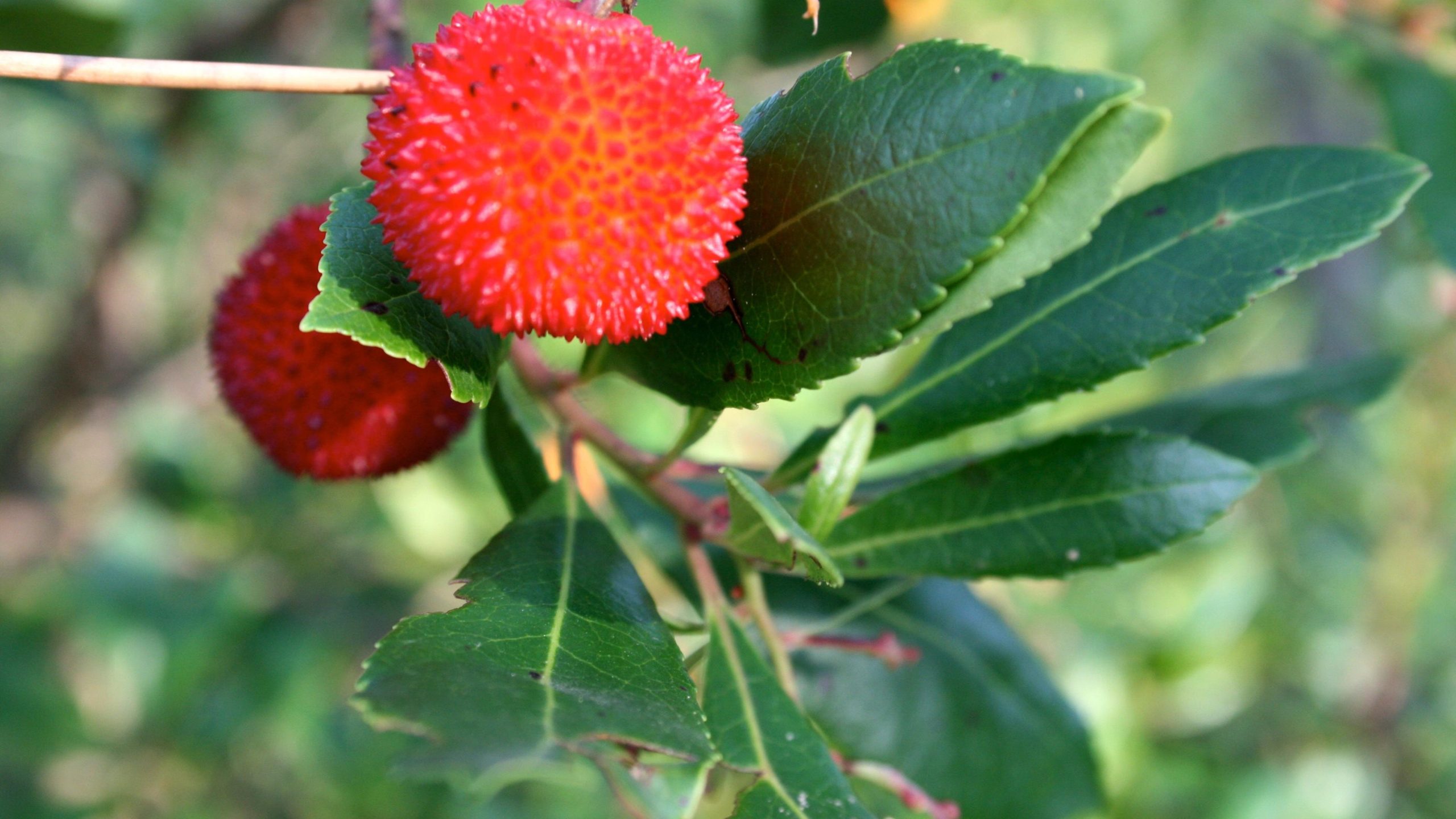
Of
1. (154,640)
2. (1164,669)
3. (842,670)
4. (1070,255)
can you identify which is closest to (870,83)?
(1070,255)

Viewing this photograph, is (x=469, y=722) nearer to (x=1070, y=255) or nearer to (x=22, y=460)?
(x=1070, y=255)

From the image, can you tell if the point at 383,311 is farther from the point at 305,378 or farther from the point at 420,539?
the point at 420,539

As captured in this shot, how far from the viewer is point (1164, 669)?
5.89 feet

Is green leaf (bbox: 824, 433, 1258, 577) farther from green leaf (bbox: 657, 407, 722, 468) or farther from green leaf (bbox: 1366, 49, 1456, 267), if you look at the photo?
green leaf (bbox: 1366, 49, 1456, 267)

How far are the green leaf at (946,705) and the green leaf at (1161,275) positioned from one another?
8.5 inches

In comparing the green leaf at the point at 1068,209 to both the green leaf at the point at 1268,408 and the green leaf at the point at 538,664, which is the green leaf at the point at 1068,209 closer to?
the green leaf at the point at 538,664

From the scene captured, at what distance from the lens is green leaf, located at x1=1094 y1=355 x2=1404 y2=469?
0.99 metres

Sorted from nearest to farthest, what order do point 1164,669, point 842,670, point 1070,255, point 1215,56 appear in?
point 1070,255, point 842,670, point 1164,669, point 1215,56

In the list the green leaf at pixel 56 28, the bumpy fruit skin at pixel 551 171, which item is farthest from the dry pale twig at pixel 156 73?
the green leaf at pixel 56 28

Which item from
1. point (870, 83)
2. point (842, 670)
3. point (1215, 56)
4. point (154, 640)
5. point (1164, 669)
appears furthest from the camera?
point (1215, 56)

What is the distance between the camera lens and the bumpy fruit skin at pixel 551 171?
1.91 feet

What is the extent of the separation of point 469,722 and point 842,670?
1.85 feet

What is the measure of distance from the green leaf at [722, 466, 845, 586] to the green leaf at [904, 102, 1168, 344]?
14 cm

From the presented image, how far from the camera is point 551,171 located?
0.58m
